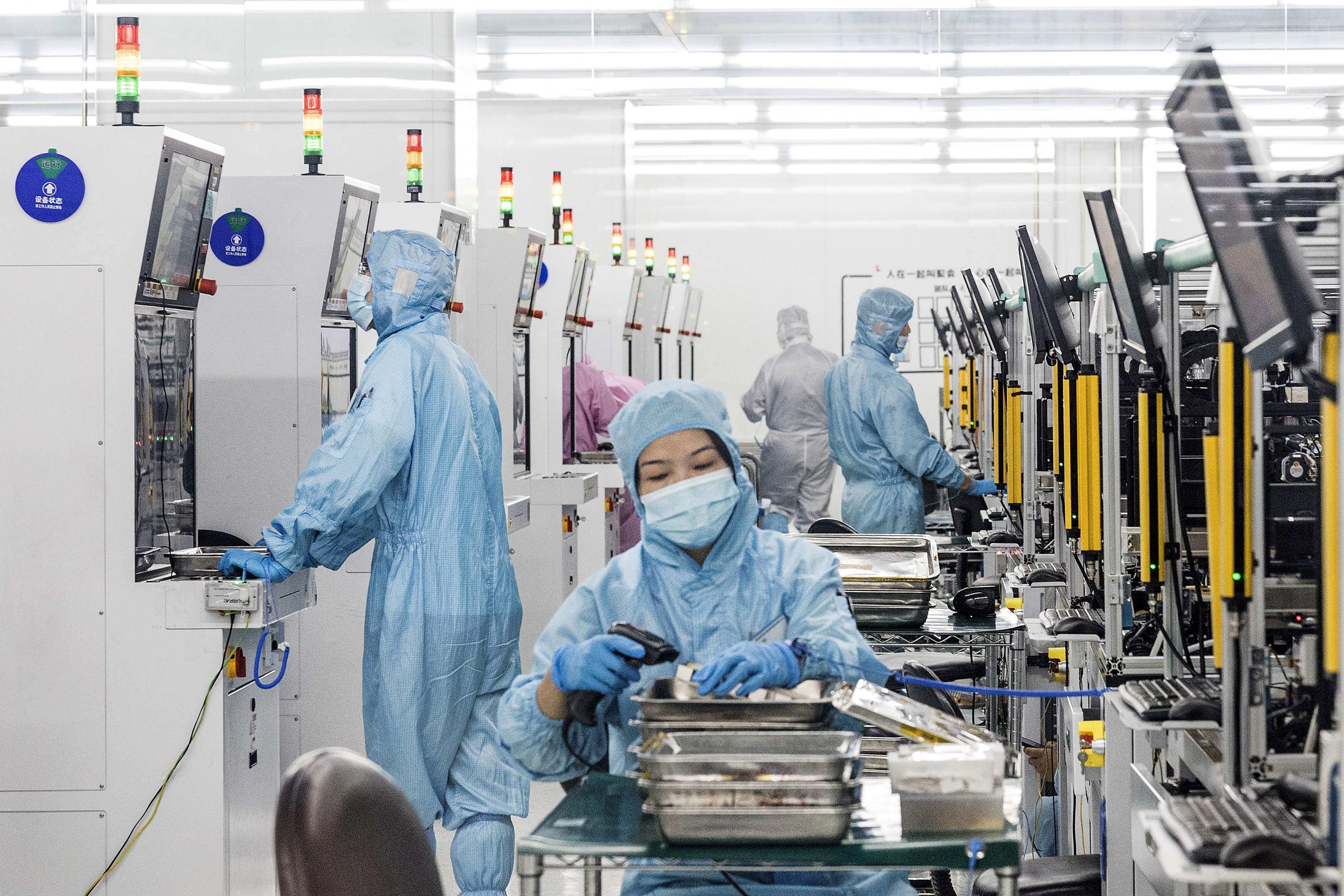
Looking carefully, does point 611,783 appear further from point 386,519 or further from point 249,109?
point 249,109

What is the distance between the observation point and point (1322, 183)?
1.70 m

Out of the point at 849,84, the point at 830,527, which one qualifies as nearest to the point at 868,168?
the point at 849,84

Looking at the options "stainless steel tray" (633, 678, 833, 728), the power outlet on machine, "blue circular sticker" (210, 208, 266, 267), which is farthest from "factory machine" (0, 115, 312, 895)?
"stainless steel tray" (633, 678, 833, 728)

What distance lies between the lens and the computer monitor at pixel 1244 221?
1.70 meters

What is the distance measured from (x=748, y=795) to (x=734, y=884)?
394mm

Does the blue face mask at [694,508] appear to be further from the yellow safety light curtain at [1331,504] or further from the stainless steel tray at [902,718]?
the yellow safety light curtain at [1331,504]

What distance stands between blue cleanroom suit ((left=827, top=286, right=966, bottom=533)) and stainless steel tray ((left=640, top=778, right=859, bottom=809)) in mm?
4324

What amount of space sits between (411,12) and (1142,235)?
5055mm

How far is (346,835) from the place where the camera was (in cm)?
178

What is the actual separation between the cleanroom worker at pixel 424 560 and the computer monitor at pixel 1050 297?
1.60 metres

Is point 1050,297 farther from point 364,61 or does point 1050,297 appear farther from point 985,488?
point 364,61

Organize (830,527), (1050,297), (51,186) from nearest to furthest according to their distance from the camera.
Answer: (51,186), (1050,297), (830,527)

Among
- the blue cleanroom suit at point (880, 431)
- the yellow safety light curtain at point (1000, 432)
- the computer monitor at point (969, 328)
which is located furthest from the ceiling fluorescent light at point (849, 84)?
the yellow safety light curtain at point (1000, 432)

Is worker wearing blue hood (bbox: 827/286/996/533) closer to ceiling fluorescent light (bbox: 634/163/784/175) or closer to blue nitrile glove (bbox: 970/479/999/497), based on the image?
blue nitrile glove (bbox: 970/479/999/497)
